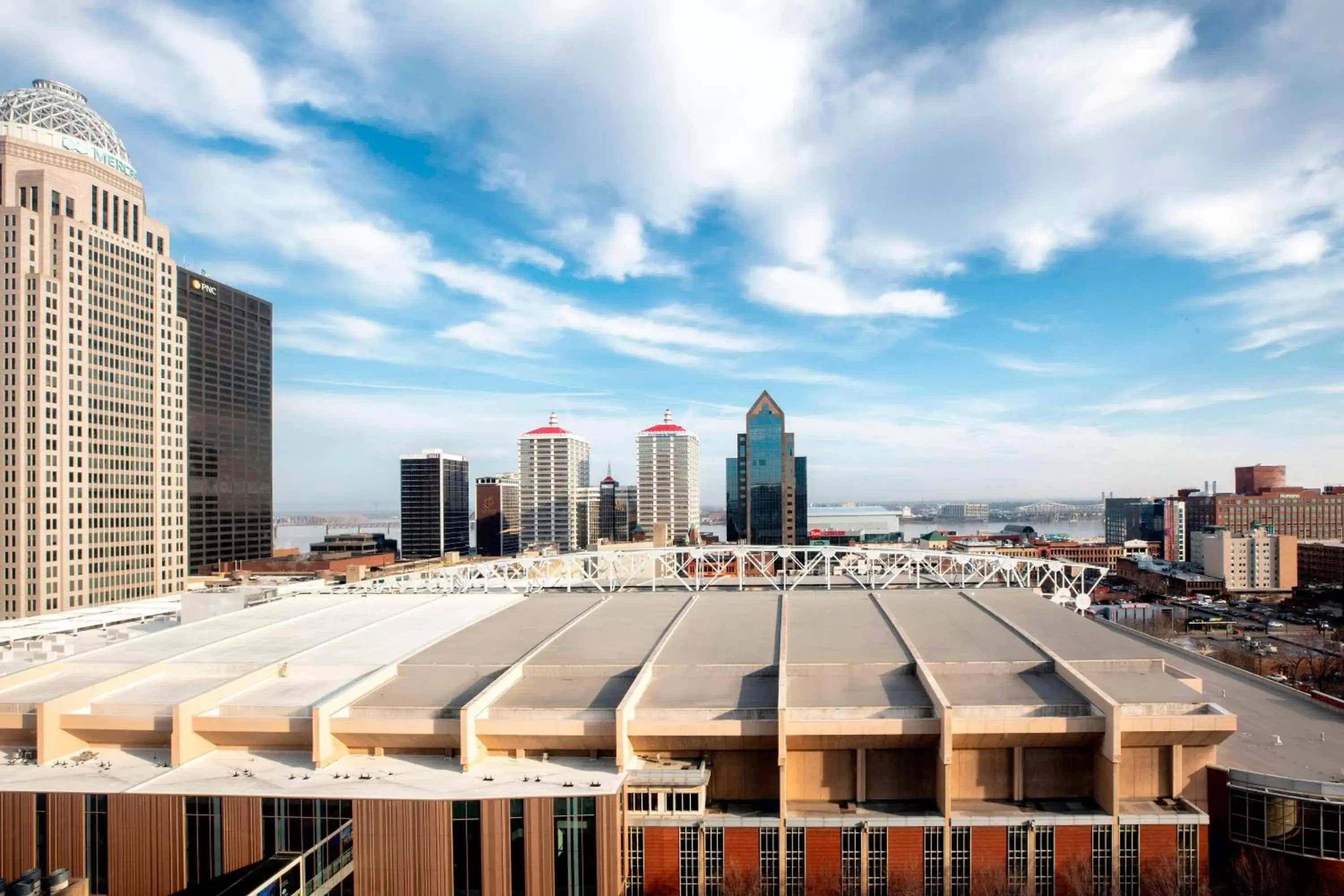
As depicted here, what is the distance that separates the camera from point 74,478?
2127 inches

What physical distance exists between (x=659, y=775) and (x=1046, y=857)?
408 inches

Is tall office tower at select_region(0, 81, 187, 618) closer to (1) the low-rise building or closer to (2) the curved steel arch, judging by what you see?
(2) the curved steel arch

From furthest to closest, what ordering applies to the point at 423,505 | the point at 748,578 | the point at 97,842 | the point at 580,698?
the point at 423,505 < the point at 748,578 < the point at 580,698 < the point at 97,842

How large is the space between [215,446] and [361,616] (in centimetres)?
6315

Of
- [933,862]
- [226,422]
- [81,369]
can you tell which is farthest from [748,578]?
[226,422]

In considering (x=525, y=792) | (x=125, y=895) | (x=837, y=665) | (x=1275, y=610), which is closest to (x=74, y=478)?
(x=125, y=895)

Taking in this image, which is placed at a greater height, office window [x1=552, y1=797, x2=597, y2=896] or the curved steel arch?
the curved steel arch

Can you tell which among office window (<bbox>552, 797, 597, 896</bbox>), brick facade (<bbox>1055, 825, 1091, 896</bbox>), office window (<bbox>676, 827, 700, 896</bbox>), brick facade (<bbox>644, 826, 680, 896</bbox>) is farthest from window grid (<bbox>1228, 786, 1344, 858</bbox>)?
office window (<bbox>552, 797, 597, 896</bbox>)

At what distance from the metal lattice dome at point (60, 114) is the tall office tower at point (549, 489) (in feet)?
307

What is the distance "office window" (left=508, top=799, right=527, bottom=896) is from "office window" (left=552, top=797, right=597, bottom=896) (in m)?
0.76

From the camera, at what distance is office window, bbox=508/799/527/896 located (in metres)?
18.4

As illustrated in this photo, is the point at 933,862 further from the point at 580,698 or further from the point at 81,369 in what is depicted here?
the point at 81,369

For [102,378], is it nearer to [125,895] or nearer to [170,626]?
[170,626]

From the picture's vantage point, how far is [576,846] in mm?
18641
